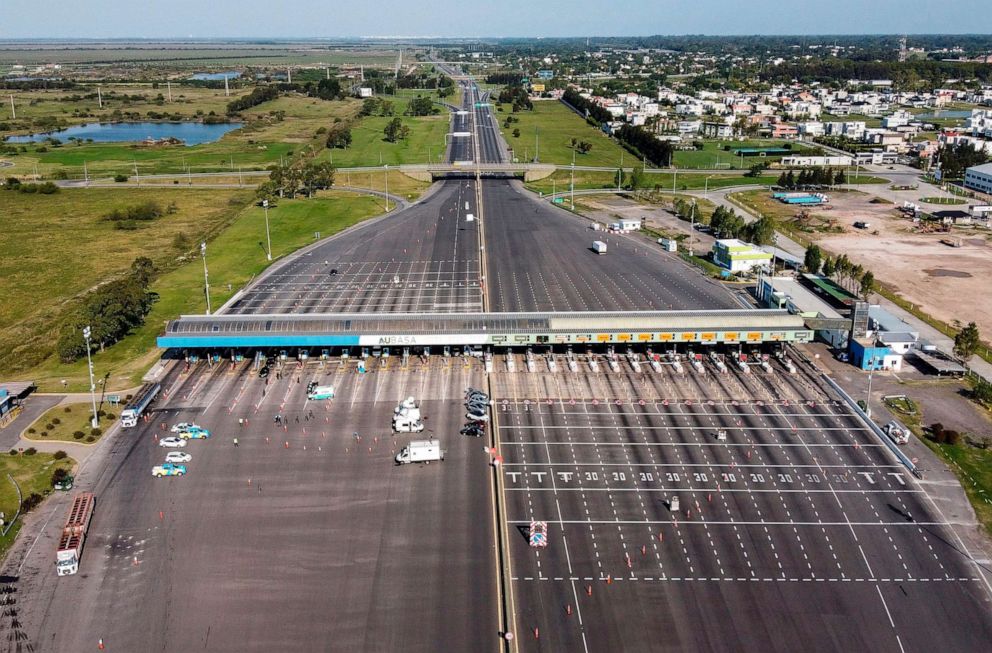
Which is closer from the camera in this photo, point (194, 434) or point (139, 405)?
point (194, 434)

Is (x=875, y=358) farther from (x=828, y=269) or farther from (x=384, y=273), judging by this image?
(x=384, y=273)

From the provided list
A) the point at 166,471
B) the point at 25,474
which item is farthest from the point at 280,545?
the point at 25,474

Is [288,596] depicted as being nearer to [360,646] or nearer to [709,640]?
[360,646]

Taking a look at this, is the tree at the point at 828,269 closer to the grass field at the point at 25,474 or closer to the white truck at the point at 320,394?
the white truck at the point at 320,394

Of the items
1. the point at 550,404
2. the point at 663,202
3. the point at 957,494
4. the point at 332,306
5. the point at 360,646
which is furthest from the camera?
the point at 663,202

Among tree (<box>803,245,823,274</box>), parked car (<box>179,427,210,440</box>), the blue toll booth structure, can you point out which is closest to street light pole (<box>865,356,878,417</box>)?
the blue toll booth structure

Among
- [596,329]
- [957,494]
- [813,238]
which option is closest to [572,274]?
[596,329]
